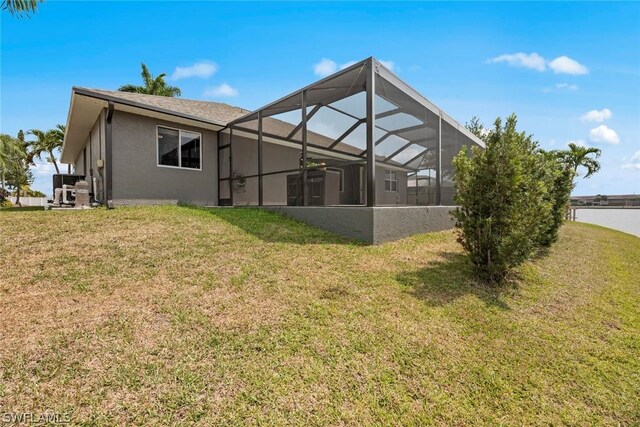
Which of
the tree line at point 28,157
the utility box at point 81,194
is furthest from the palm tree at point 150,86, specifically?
the utility box at point 81,194

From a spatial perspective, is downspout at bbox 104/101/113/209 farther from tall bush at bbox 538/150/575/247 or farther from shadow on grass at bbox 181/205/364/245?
tall bush at bbox 538/150/575/247

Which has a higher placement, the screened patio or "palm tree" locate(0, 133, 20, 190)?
"palm tree" locate(0, 133, 20, 190)

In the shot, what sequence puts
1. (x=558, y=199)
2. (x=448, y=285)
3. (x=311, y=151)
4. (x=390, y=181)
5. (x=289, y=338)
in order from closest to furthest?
(x=289, y=338)
(x=448, y=285)
(x=558, y=199)
(x=390, y=181)
(x=311, y=151)

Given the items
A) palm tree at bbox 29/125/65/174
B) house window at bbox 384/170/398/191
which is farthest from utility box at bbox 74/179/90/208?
palm tree at bbox 29/125/65/174

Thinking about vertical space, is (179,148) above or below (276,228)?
above

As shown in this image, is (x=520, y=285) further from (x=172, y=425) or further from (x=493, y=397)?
(x=172, y=425)

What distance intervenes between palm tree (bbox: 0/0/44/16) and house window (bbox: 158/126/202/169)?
12.6 ft

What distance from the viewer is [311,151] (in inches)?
445

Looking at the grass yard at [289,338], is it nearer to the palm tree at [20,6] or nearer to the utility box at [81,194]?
the utility box at [81,194]

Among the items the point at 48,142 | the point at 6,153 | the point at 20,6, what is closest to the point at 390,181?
the point at 20,6

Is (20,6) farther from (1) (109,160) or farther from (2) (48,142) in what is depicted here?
(2) (48,142)

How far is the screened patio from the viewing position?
716 centimetres

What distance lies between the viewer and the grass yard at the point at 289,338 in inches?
91.0

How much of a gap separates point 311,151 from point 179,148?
184 inches
